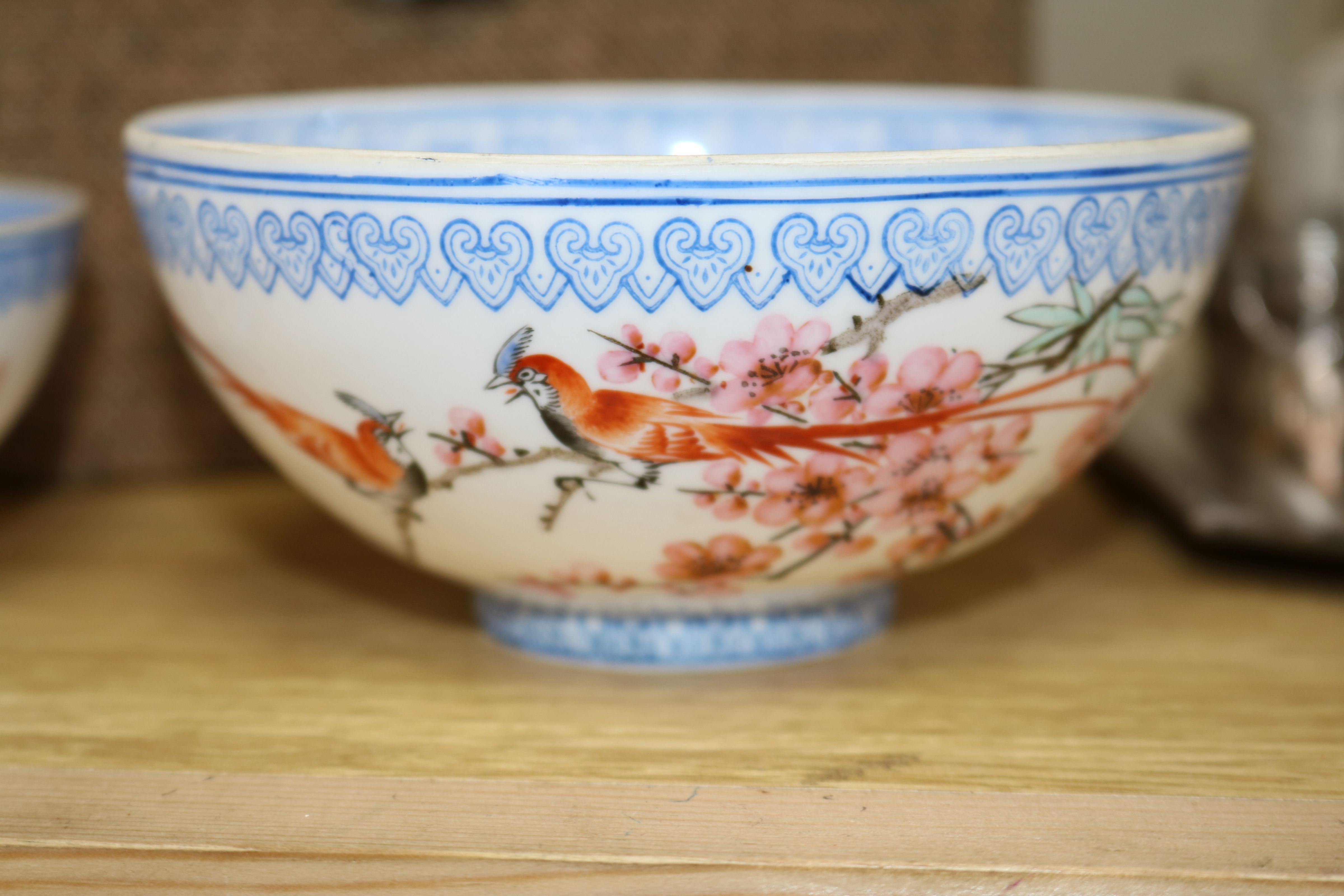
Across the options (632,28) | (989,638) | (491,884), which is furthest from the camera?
(632,28)

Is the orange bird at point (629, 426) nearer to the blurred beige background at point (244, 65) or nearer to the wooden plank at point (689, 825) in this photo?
the wooden plank at point (689, 825)

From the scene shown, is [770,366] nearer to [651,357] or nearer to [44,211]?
[651,357]

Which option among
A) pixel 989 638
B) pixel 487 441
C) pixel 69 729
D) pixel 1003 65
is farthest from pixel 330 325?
pixel 1003 65

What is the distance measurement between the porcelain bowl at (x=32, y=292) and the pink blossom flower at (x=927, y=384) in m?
0.32

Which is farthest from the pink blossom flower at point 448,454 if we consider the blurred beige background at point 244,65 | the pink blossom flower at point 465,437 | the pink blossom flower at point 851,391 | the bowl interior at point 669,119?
the blurred beige background at point 244,65

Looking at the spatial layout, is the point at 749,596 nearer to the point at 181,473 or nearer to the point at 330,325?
the point at 330,325

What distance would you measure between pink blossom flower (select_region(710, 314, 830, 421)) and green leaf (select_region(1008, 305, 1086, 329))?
0.06 meters

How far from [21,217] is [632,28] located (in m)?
0.29

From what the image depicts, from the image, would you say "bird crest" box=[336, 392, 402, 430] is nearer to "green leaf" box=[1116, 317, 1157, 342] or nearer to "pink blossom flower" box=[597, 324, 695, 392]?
"pink blossom flower" box=[597, 324, 695, 392]

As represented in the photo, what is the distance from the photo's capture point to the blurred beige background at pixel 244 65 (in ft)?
2.11

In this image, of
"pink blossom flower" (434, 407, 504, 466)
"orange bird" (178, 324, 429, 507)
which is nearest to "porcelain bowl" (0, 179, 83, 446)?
"orange bird" (178, 324, 429, 507)

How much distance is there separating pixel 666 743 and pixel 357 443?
13cm

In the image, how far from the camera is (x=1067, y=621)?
1.67 feet

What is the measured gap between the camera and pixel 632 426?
0.37m
